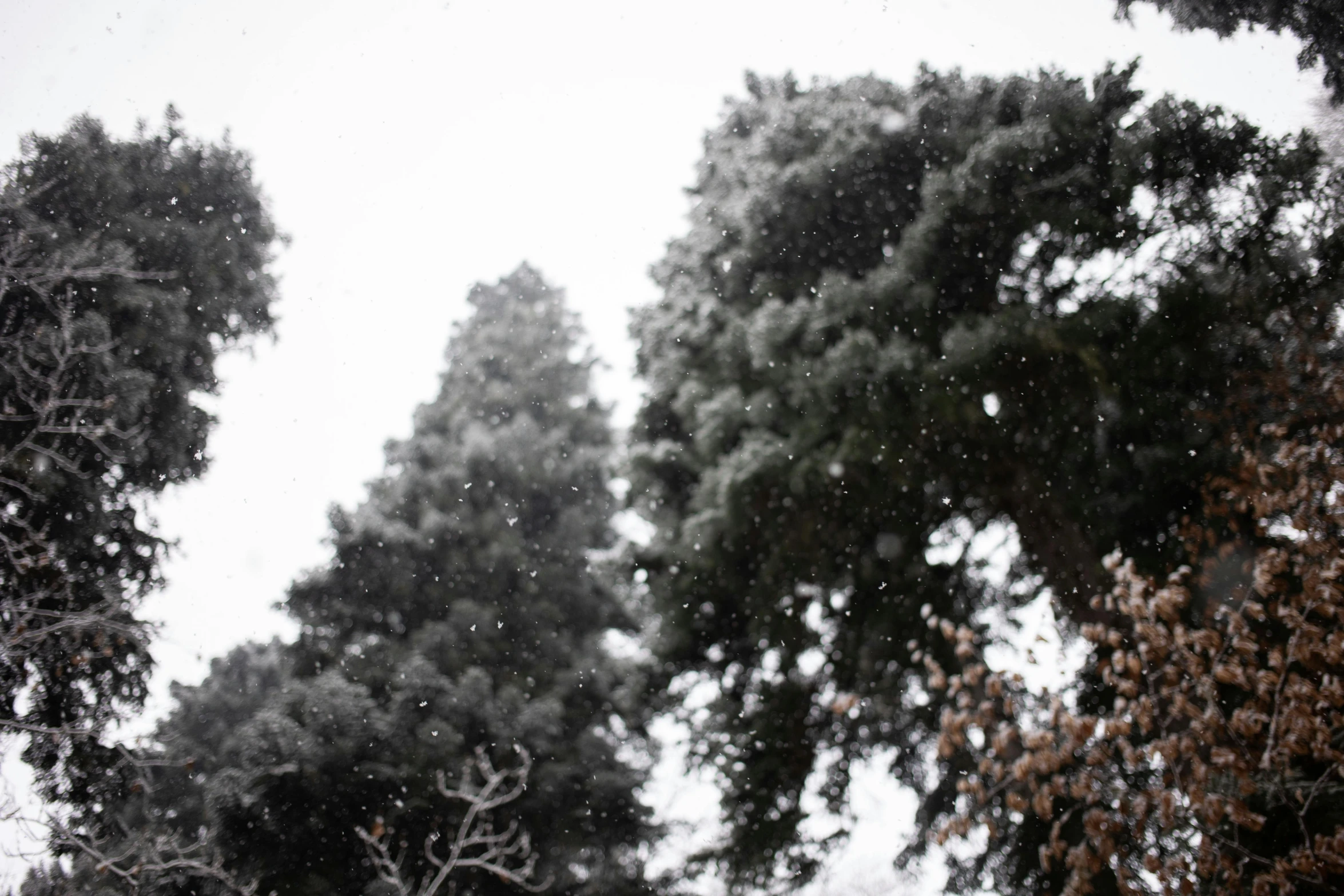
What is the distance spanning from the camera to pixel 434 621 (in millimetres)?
9977

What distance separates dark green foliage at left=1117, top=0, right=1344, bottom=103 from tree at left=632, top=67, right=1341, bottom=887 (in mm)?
662

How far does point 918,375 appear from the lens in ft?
21.6

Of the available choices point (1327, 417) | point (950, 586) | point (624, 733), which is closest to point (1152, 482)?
point (1327, 417)

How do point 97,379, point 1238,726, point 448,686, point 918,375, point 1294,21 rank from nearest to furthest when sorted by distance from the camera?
point 1238,726 → point 1294,21 → point 97,379 → point 918,375 → point 448,686

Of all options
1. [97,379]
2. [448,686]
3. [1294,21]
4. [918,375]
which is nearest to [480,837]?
[448,686]

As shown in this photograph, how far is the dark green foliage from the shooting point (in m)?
5.26

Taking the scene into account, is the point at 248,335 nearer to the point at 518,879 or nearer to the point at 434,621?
the point at 434,621

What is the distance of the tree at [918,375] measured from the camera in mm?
6277

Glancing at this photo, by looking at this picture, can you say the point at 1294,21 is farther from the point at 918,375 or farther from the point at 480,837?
the point at 480,837

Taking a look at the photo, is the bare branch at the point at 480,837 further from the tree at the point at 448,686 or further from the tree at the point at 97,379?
the tree at the point at 97,379

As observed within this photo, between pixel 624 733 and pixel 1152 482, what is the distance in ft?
25.8

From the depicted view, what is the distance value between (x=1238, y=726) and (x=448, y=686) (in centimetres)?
761

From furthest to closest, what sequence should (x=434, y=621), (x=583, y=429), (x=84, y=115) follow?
1. (x=583, y=429)
2. (x=434, y=621)
3. (x=84, y=115)

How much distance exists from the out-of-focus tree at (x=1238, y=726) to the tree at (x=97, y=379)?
5.67m
